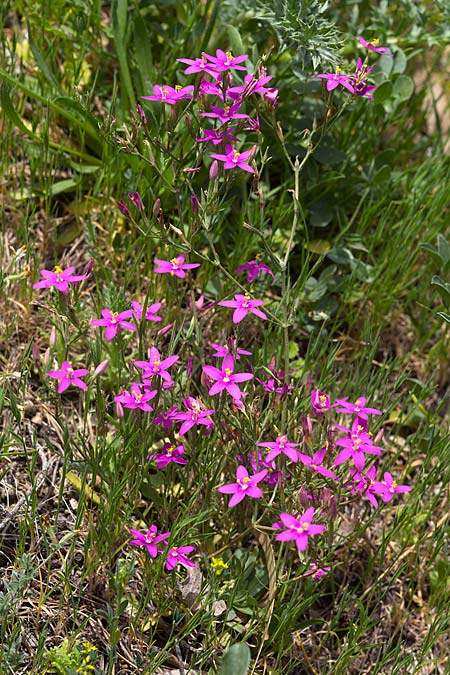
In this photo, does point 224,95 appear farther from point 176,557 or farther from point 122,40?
point 176,557

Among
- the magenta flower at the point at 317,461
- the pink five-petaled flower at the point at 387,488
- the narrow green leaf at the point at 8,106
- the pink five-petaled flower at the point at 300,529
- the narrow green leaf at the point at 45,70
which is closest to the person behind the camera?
the pink five-petaled flower at the point at 300,529

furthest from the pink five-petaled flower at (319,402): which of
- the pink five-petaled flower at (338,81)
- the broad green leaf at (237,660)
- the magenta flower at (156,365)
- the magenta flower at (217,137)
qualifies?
the pink five-petaled flower at (338,81)

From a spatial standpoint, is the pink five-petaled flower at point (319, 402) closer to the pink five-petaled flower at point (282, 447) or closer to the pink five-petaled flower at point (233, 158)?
the pink five-petaled flower at point (282, 447)

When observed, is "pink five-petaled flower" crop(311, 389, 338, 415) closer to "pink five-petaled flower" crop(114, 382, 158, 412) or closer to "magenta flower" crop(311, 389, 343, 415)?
"magenta flower" crop(311, 389, 343, 415)

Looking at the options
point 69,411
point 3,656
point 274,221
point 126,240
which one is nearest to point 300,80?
point 274,221

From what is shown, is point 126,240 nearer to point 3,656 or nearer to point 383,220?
point 383,220

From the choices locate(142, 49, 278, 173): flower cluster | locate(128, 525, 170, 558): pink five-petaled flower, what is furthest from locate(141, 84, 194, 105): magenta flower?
locate(128, 525, 170, 558): pink five-petaled flower

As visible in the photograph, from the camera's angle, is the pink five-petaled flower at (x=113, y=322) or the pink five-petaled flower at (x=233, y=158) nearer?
the pink five-petaled flower at (x=113, y=322)
